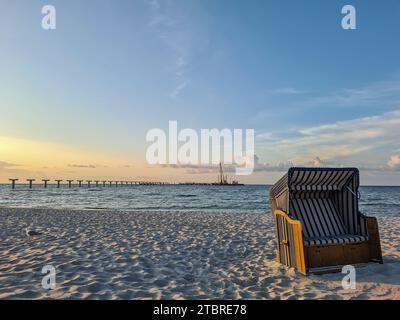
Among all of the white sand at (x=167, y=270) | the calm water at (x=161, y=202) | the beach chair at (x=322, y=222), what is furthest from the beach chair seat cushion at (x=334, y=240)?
the calm water at (x=161, y=202)

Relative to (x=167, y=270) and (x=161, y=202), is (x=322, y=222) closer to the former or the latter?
(x=167, y=270)

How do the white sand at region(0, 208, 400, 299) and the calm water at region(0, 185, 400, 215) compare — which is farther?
the calm water at region(0, 185, 400, 215)

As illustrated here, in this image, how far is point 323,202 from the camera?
6.58 m

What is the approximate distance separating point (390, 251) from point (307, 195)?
2844mm

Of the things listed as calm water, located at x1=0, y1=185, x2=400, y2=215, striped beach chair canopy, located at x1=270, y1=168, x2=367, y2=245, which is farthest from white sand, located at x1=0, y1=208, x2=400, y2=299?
calm water, located at x1=0, y1=185, x2=400, y2=215

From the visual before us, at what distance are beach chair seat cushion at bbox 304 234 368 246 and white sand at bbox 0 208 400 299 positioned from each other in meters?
0.52

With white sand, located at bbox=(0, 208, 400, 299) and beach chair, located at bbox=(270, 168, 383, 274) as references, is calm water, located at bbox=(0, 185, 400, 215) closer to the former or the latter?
white sand, located at bbox=(0, 208, 400, 299)

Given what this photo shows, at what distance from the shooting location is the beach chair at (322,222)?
570 centimetres

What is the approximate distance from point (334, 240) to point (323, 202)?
97 centimetres

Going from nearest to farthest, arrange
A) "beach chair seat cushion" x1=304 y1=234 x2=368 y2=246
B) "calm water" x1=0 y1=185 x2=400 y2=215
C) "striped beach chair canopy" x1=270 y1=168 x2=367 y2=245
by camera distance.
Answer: "beach chair seat cushion" x1=304 y1=234 x2=368 y2=246 < "striped beach chair canopy" x1=270 y1=168 x2=367 y2=245 < "calm water" x1=0 y1=185 x2=400 y2=215

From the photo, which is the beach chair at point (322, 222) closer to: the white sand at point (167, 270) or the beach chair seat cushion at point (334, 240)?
the beach chair seat cushion at point (334, 240)

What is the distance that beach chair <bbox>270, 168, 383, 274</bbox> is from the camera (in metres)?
5.70
